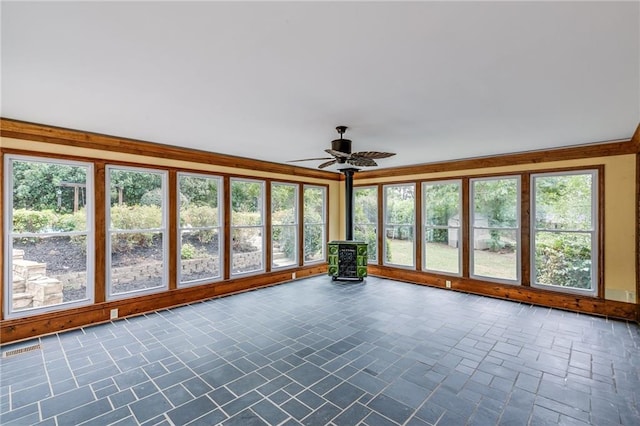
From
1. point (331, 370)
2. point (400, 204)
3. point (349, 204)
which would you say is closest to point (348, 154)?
point (331, 370)

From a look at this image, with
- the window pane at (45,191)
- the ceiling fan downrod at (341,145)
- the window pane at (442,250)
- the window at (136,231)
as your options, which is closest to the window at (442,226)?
the window pane at (442,250)

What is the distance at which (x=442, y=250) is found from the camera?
22.3 ft

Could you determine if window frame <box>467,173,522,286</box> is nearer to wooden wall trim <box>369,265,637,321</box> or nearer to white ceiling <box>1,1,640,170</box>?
wooden wall trim <box>369,265,637,321</box>

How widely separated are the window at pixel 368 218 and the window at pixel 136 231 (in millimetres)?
4938

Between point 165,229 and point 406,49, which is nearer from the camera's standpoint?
point 406,49

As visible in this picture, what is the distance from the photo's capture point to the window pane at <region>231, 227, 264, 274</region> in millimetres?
6277

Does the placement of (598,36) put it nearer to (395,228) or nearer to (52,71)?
(52,71)

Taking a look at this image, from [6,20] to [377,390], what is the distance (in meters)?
3.88

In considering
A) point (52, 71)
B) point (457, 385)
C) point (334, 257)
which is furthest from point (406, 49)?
point (334, 257)

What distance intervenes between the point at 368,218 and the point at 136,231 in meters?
5.50

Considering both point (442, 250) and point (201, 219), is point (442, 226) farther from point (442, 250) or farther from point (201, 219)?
point (201, 219)

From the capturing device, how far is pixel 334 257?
7289mm

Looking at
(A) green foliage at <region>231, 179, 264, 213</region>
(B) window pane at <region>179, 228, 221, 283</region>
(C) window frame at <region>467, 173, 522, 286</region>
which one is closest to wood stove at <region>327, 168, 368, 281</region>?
(A) green foliage at <region>231, 179, 264, 213</region>

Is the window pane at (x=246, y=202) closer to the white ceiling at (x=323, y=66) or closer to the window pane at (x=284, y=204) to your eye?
the window pane at (x=284, y=204)
